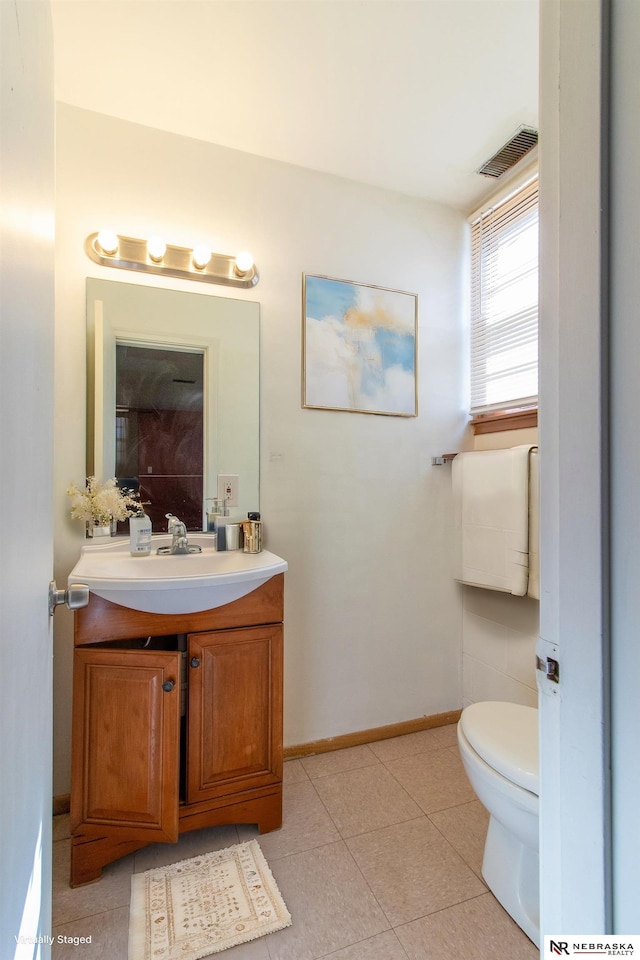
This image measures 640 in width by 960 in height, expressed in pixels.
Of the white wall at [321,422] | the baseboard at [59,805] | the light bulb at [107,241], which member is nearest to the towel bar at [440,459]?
the white wall at [321,422]

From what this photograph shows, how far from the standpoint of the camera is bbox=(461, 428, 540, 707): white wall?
1.79m

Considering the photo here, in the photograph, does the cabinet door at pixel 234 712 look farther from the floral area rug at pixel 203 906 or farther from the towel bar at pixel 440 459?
the towel bar at pixel 440 459

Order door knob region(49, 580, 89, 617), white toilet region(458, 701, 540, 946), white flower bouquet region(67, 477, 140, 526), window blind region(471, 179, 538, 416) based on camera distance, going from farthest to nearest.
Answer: window blind region(471, 179, 538, 416)
white flower bouquet region(67, 477, 140, 526)
white toilet region(458, 701, 540, 946)
door knob region(49, 580, 89, 617)

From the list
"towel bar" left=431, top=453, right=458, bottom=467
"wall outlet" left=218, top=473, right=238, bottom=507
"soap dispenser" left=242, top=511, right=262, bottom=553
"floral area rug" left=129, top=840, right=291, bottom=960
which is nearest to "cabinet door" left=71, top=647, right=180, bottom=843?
"floral area rug" left=129, top=840, right=291, bottom=960

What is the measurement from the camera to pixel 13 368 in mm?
459

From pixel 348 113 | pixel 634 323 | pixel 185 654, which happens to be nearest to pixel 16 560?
pixel 634 323

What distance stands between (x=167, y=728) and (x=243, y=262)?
1716 mm

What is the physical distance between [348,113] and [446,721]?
8.88ft

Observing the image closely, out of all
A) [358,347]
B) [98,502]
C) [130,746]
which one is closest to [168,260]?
[358,347]

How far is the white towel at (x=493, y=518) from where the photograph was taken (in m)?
1.70

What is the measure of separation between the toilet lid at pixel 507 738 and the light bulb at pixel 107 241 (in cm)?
206

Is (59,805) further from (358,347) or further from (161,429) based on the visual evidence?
(358,347)

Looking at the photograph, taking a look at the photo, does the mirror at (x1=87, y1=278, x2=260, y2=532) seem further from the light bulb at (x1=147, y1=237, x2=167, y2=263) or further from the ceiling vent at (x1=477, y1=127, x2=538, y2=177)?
the ceiling vent at (x1=477, y1=127, x2=538, y2=177)

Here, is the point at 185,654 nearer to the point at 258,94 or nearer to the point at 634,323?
the point at 634,323
